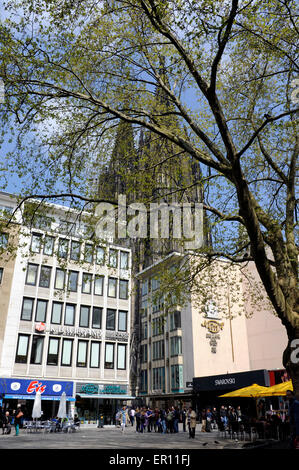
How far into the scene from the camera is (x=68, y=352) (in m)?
37.6

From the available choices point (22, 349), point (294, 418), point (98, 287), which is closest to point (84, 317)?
Result: point (98, 287)

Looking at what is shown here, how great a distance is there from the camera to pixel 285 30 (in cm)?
1126

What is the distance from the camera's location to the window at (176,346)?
162ft

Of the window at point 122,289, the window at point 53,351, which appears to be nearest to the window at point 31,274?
the window at point 53,351

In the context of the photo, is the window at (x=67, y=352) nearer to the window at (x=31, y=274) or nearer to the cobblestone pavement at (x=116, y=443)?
the window at (x=31, y=274)

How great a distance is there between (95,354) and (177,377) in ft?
46.0

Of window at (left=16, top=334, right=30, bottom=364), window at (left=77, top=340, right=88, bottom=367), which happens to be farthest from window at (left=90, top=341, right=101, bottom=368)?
window at (left=16, top=334, right=30, bottom=364)

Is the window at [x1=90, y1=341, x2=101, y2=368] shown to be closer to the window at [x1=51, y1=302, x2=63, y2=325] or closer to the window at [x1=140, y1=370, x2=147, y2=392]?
the window at [x1=51, y1=302, x2=63, y2=325]

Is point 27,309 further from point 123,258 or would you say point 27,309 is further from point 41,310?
point 123,258

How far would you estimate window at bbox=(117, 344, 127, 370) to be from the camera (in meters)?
40.4

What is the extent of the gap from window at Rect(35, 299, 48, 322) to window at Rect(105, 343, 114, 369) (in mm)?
7339

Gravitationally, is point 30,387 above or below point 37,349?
below
